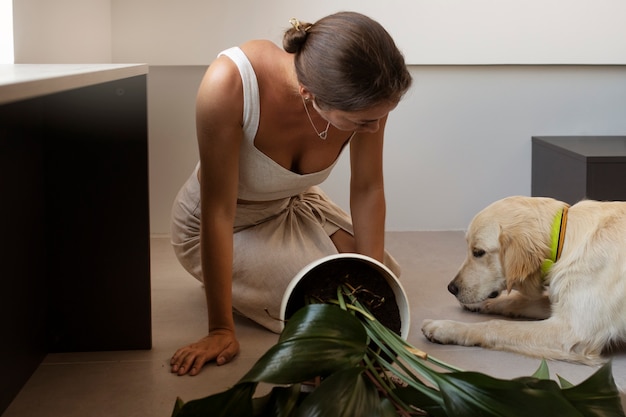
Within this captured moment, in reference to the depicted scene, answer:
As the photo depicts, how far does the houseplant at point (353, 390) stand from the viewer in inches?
46.4

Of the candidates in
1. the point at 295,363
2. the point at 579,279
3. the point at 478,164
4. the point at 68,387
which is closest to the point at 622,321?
the point at 579,279

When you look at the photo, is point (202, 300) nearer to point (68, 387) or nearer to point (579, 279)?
point (68, 387)

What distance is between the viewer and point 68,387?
1837 mm

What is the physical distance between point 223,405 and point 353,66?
0.66 metres

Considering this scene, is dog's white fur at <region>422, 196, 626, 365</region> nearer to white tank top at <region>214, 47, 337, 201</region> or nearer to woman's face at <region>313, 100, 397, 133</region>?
white tank top at <region>214, 47, 337, 201</region>

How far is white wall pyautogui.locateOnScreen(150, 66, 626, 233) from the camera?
3512 millimetres

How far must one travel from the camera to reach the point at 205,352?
1964 mm

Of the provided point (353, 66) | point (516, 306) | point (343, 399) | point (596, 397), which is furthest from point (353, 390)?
point (516, 306)

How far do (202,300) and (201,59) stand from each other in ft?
3.94

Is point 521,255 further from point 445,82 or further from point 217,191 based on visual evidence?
point 445,82

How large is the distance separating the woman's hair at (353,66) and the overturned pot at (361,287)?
320mm

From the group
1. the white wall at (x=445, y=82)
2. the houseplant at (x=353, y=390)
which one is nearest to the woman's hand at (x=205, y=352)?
the houseplant at (x=353, y=390)

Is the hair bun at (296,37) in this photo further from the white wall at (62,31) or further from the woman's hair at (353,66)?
the white wall at (62,31)

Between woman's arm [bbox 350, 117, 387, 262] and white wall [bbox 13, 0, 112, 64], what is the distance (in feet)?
2.96
